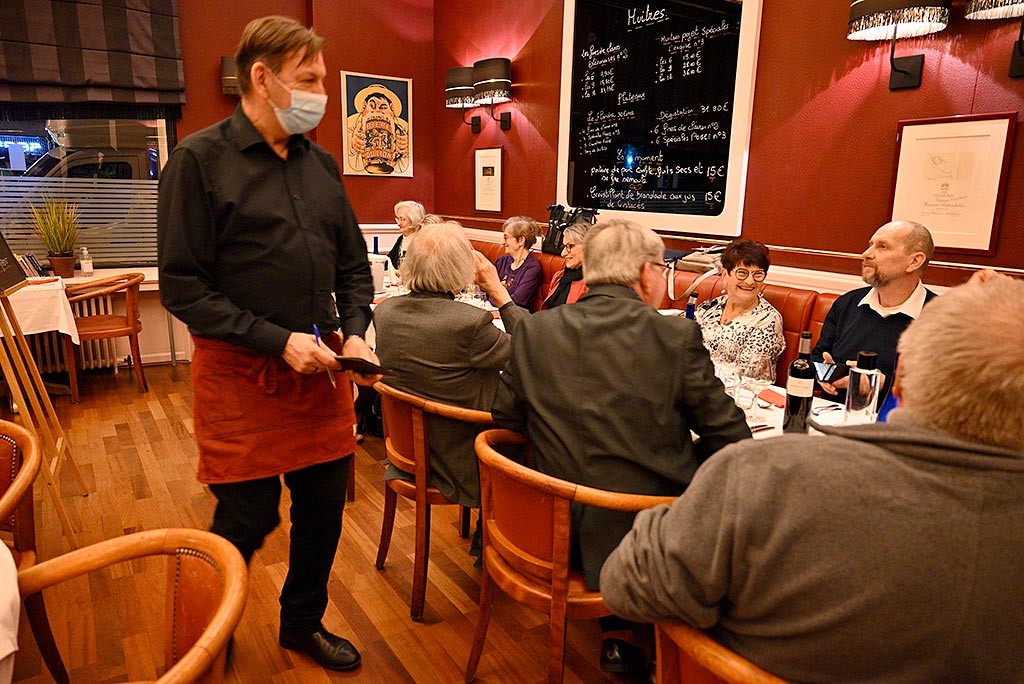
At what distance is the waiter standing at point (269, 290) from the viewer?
169 centimetres

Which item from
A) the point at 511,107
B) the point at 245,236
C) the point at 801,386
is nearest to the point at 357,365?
the point at 245,236

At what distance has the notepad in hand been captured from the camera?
175 centimetres

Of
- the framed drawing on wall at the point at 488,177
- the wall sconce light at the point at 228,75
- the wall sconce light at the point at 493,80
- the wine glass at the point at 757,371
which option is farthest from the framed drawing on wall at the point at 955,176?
the wall sconce light at the point at 228,75

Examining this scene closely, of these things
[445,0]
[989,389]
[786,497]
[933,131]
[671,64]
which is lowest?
[786,497]

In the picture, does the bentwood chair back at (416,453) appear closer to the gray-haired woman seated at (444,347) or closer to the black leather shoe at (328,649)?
the gray-haired woman seated at (444,347)

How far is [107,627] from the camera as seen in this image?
238cm

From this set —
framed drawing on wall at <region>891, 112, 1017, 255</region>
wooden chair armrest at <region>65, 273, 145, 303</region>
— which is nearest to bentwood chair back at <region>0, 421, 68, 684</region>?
framed drawing on wall at <region>891, 112, 1017, 255</region>

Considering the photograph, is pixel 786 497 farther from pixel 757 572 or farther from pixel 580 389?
pixel 580 389

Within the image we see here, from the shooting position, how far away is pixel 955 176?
3.07 m

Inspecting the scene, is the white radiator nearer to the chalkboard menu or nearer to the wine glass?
the chalkboard menu

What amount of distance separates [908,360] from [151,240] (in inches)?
256

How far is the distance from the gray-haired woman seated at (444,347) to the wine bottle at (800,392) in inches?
34.6

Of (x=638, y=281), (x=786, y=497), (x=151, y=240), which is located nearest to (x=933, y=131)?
(x=638, y=281)

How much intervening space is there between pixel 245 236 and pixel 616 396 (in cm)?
100
